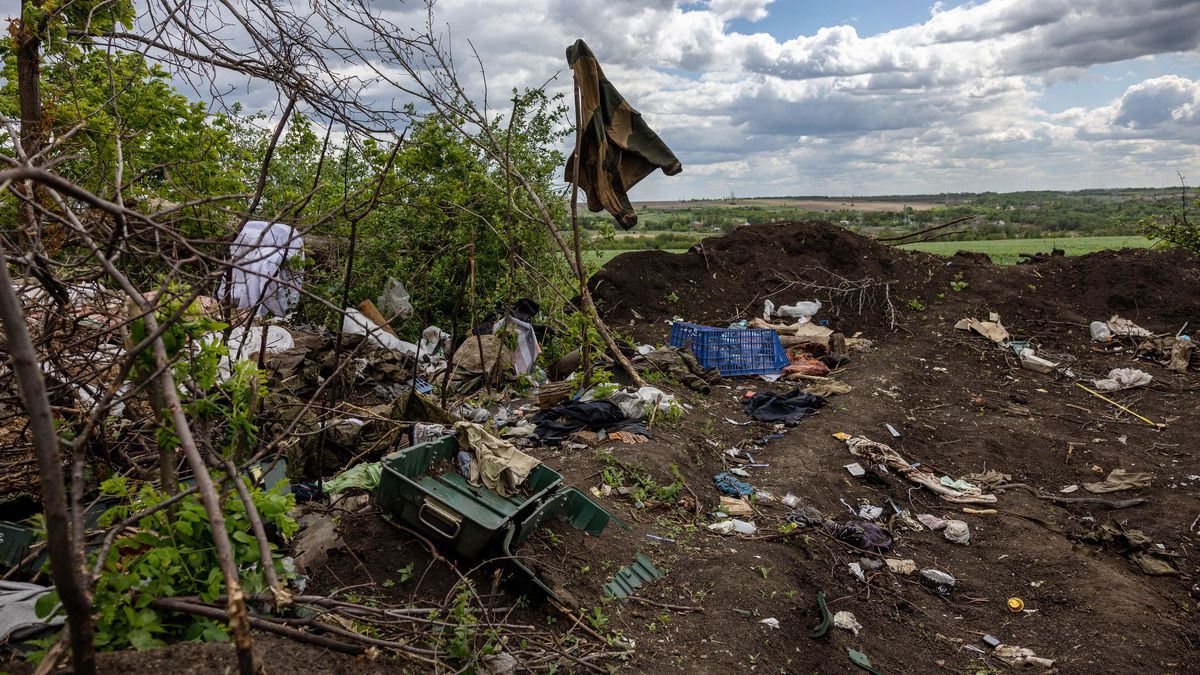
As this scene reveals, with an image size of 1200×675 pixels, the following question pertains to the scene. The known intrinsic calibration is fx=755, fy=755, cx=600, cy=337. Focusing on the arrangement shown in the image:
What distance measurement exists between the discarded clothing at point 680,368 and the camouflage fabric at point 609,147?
142 centimetres

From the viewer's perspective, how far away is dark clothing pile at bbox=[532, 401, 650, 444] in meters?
5.67

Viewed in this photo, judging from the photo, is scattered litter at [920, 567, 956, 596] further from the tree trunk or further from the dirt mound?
the dirt mound

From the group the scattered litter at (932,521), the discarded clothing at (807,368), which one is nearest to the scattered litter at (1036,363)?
the discarded clothing at (807,368)

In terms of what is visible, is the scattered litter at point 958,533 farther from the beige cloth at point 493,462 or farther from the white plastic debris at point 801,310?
Answer: the white plastic debris at point 801,310

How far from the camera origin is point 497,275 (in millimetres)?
9164

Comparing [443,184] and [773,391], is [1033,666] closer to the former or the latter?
[773,391]

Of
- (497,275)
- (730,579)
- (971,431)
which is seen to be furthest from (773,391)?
(730,579)

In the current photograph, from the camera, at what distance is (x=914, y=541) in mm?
5090

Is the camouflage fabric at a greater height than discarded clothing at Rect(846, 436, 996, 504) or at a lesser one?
Result: greater

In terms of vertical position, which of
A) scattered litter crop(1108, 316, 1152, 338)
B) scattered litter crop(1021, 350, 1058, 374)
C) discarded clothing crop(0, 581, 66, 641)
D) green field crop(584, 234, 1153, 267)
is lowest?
scattered litter crop(1021, 350, 1058, 374)

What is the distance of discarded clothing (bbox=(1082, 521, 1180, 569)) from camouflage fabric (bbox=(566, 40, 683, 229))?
4829mm

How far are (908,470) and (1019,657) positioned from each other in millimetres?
2374

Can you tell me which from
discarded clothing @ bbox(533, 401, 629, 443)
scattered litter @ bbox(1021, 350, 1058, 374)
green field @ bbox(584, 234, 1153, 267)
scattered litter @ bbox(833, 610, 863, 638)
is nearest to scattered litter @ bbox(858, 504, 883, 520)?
scattered litter @ bbox(833, 610, 863, 638)

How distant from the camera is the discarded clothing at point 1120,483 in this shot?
18.9 feet
